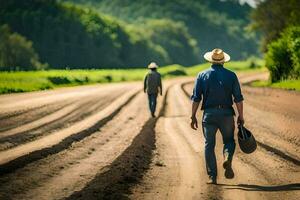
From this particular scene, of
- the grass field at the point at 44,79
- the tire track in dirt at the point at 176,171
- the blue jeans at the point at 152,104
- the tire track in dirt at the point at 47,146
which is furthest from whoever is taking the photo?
the grass field at the point at 44,79

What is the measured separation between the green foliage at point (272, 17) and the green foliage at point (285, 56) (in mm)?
15433

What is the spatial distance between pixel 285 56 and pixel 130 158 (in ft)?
102

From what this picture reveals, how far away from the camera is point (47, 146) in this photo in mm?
12891

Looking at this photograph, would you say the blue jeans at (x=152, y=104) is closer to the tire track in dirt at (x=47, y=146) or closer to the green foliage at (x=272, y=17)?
the tire track in dirt at (x=47, y=146)

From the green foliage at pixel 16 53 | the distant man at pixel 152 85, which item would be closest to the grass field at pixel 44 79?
the distant man at pixel 152 85

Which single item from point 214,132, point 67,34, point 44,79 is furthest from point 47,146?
point 67,34

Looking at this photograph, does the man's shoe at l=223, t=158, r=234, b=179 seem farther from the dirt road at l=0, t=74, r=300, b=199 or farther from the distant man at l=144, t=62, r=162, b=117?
the distant man at l=144, t=62, r=162, b=117

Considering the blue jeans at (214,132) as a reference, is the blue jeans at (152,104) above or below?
below

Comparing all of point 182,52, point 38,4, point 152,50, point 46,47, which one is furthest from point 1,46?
point 182,52

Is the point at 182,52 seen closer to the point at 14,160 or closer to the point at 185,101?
the point at 185,101

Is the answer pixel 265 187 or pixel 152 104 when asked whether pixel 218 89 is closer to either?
pixel 265 187

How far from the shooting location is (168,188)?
8.38m

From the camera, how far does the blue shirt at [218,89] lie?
349 inches

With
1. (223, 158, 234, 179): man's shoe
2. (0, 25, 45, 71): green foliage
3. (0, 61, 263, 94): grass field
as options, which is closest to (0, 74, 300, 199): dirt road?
(223, 158, 234, 179): man's shoe
